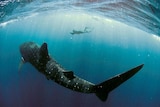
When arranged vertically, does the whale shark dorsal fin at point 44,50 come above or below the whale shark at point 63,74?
above

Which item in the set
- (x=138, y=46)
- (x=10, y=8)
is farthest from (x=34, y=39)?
(x=138, y=46)

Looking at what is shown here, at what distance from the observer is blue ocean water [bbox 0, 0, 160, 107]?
479 cm

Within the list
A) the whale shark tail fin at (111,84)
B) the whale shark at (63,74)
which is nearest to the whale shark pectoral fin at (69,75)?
the whale shark at (63,74)

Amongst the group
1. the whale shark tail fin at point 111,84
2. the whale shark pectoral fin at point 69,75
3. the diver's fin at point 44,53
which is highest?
the diver's fin at point 44,53

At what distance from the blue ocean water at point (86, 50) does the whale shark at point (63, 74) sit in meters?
0.09

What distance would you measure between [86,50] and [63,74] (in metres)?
0.46

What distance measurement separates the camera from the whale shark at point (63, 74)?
4582 millimetres

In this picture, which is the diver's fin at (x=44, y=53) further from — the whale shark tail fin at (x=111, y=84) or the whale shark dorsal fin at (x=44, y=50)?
the whale shark tail fin at (x=111, y=84)

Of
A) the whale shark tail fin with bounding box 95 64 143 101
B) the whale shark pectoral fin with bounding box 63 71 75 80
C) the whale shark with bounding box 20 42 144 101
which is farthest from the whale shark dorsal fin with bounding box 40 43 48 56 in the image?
the whale shark tail fin with bounding box 95 64 143 101

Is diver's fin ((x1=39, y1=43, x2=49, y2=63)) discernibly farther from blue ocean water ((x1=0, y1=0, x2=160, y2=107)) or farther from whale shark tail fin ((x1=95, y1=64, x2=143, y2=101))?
whale shark tail fin ((x1=95, y1=64, x2=143, y2=101))

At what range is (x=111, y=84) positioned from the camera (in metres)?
4.57

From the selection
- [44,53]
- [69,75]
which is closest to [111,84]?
[69,75]

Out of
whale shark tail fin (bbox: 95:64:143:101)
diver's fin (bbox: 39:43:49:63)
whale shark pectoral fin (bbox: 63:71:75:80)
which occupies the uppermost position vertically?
diver's fin (bbox: 39:43:49:63)

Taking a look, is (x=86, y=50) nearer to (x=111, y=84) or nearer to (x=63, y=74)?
(x=63, y=74)
